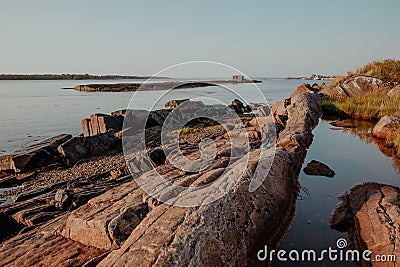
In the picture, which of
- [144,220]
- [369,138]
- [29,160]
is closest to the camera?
[144,220]

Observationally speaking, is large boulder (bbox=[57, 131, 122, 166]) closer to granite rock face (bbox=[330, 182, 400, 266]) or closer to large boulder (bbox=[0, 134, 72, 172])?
large boulder (bbox=[0, 134, 72, 172])

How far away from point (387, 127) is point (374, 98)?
7.80 metres

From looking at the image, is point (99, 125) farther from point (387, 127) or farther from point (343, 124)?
point (387, 127)

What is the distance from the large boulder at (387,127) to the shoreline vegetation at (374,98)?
168mm

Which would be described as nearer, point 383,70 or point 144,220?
point 144,220

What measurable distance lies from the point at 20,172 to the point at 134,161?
15.1 feet

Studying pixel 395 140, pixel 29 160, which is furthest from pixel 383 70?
pixel 29 160

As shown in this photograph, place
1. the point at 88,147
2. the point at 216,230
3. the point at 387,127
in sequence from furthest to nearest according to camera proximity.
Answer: the point at 88,147, the point at 387,127, the point at 216,230

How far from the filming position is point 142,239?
3.70 meters

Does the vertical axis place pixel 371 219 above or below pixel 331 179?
above

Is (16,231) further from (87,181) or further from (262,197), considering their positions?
(262,197)

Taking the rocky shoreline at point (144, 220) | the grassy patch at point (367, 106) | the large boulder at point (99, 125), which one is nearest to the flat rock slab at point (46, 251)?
the rocky shoreline at point (144, 220)

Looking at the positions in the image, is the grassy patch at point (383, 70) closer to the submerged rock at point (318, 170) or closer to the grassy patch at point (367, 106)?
the grassy patch at point (367, 106)

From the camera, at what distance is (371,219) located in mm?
5062
